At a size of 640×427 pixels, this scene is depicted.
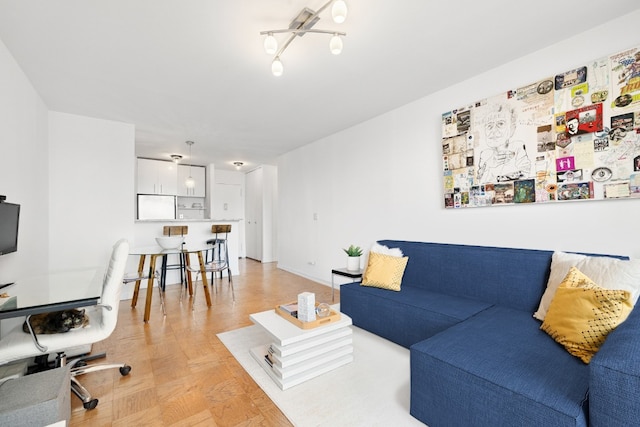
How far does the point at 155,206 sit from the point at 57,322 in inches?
206

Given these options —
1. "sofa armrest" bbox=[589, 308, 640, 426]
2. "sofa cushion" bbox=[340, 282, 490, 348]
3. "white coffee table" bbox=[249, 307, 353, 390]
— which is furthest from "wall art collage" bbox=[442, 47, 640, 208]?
"white coffee table" bbox=[249, 307, 353, 390]

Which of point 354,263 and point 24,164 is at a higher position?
point 24,164

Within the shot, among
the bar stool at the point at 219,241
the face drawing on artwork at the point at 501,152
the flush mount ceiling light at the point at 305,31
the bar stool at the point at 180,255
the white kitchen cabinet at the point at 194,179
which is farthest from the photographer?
the white kitchen cabinet at the point at 194,179

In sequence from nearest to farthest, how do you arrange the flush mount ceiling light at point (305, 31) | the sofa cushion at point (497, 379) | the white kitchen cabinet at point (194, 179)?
the sofa cushion at point (497, 379), the flush mount ceiling light at point (305, 31), the white kitchen cabinet at point (194, 179)

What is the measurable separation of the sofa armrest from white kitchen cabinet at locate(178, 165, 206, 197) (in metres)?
7.41

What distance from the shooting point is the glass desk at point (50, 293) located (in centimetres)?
150

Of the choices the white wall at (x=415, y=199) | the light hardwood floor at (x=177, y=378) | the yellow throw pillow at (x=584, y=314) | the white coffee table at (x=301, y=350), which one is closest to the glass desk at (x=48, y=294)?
the light hardwood floor at (x=177, y=378)

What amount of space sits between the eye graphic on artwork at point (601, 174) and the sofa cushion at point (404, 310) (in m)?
1.26

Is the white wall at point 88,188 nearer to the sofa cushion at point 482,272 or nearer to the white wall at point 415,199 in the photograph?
the white wall at point 415,199

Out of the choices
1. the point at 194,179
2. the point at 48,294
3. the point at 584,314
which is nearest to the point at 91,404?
the point at 48,294

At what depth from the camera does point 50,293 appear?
5.82ft

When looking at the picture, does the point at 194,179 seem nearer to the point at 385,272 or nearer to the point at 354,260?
the point at 354,260

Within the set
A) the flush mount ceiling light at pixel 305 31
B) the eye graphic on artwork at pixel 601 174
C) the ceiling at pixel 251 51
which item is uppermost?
the ceiling at pixel 251 51

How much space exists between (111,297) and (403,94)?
131 inches
